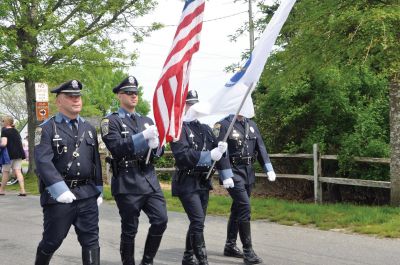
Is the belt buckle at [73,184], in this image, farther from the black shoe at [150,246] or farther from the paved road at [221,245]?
the paved road at [221,245]

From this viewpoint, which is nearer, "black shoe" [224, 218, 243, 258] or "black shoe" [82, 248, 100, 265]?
"black shoe" [82, 248, 100, 265]

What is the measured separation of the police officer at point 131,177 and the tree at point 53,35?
1113 centimetres

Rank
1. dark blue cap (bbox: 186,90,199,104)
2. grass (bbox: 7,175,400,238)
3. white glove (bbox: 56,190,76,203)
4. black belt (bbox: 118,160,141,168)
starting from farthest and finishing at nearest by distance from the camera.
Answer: grass (bbox: 7,175,400,238) → dark blue cap (bbox: 186,90,199,104) → black belt (bbox: 118,160,141,168) → white glove (bbox: 56,190,76,203)

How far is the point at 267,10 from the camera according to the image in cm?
1568

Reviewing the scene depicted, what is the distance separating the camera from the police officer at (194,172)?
20.1 feet

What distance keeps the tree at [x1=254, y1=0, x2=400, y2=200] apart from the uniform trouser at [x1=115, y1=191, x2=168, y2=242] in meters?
4.78

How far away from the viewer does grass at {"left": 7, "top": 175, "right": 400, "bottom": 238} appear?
8.55 meters

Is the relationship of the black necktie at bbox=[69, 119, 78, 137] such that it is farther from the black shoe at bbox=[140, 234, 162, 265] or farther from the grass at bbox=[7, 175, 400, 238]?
the grass at bbox=[7, 175, 400, 238]

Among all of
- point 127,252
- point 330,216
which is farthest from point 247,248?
point 330,216

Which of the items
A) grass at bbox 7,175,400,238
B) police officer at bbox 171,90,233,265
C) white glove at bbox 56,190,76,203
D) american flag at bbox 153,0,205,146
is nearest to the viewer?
white glove at bbox 56,190,76,203

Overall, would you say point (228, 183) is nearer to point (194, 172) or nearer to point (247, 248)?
point (194, 172)

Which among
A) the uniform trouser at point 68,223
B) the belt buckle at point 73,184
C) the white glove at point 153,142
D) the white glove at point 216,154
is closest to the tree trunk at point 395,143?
the white glove at point 216,154

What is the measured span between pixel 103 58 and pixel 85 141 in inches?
506

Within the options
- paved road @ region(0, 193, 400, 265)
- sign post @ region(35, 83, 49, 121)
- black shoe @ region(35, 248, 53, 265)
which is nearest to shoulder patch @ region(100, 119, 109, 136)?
black shoe @ region(35, 248, 53, 265)
